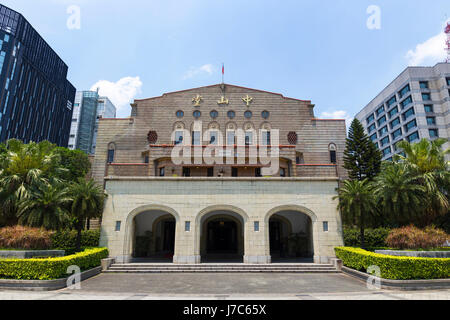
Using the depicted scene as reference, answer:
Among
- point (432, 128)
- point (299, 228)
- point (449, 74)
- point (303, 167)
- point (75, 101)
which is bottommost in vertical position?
point (299, 228)

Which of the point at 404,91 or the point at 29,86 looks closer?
the point at 404,91

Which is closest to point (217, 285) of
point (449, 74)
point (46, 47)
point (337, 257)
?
point (337, 257)

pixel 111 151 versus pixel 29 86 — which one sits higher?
pixel 29 86

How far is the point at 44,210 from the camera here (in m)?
15.8

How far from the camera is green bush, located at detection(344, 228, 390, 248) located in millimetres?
21438

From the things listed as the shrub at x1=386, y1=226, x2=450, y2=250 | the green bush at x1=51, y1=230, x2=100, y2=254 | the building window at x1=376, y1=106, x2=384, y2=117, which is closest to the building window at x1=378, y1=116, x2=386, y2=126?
the building window at x1=376, y1=106, x2=384, y2=117

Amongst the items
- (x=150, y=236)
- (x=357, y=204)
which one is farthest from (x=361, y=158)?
(x=150, y=236)

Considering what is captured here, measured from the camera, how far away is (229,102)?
30625 millimetres

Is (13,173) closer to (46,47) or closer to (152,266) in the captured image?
(152,266)

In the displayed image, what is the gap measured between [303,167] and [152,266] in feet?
56.7

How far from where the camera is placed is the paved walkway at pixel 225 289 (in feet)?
34.2

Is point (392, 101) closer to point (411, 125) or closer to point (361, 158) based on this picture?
point (411, 125)

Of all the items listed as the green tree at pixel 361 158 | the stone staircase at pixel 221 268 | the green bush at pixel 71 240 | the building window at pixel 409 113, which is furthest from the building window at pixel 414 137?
the green bush at pixel 71 240

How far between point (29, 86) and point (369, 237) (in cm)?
8465
